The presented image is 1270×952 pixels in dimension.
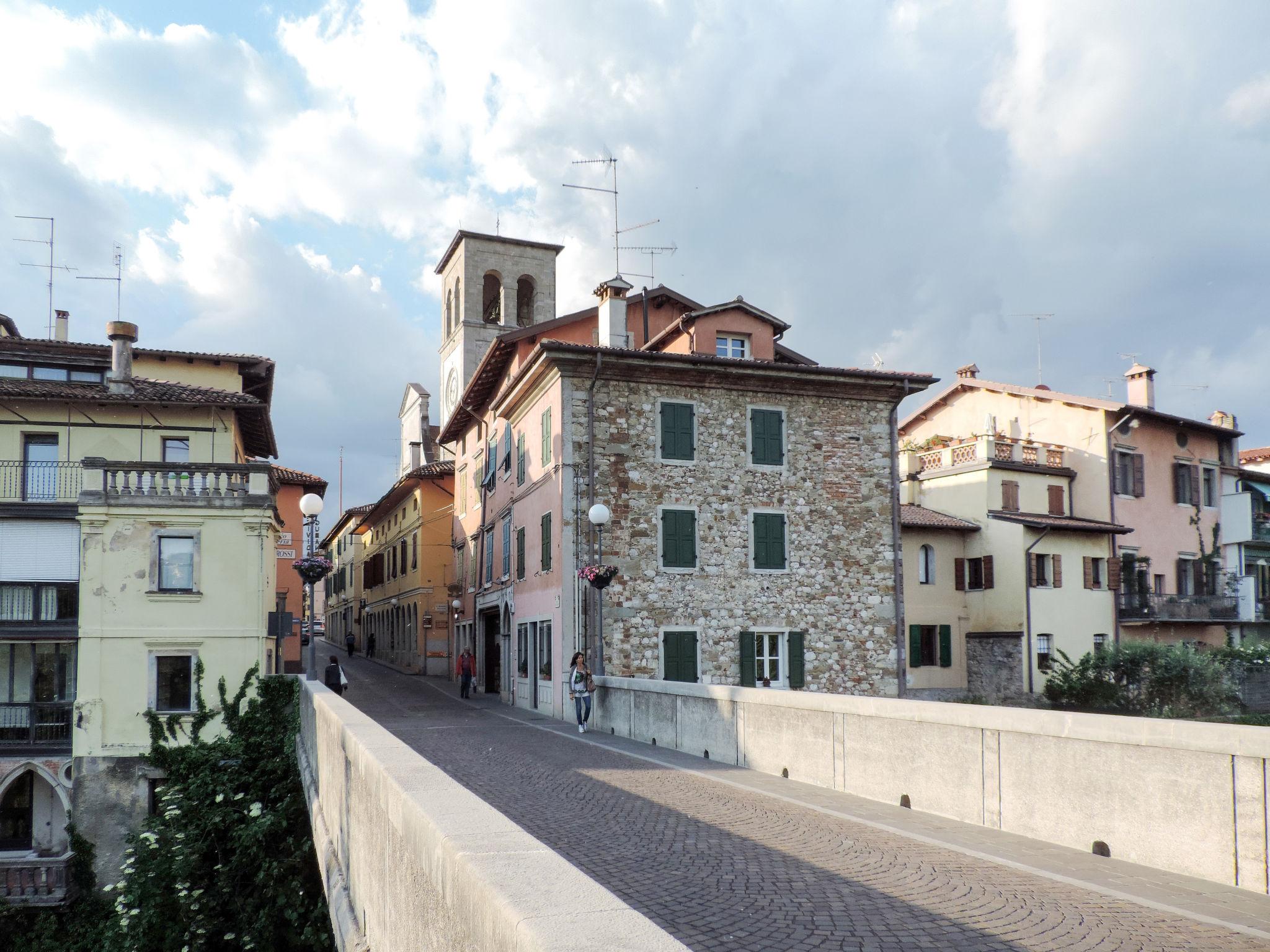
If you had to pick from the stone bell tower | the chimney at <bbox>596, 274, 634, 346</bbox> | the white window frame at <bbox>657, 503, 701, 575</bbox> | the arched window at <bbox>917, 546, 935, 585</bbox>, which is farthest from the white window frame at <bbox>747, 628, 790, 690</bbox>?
the stone bell tower

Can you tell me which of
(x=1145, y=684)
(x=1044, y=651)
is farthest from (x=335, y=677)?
(x=1145, y=684)

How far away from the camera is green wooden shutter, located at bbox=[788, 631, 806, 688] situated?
84.4ft

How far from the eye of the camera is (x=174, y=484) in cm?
2733

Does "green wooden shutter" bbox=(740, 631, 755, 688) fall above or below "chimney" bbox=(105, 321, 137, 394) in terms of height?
below

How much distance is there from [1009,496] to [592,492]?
1693cm

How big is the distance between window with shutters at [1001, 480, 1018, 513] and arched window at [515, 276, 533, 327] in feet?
88.8

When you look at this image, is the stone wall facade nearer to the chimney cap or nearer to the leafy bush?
the leafy bush

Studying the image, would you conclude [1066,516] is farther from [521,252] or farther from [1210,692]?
[521,252]

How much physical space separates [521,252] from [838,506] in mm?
31771

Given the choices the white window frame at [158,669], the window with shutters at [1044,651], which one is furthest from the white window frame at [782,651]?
the white window frame at [158,669]

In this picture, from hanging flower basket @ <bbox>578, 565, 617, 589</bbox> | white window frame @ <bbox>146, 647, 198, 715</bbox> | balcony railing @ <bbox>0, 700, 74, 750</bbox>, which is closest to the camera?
hanging flower basket @ <bbox>578, 565, 617, 589</bbox>

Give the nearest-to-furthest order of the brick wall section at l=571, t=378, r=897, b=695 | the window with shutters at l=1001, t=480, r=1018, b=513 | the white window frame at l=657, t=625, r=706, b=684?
1. the white window frame at l=657, t=625, r=706, b=684
2. the brick wall section at l=571, t=378, r=897, b=695
3. the window with shutters at l=1001, t=480, r=1018, b=513

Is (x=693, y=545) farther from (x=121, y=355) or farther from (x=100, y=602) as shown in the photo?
(x=121, y=355)

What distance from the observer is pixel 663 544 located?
25.0m
